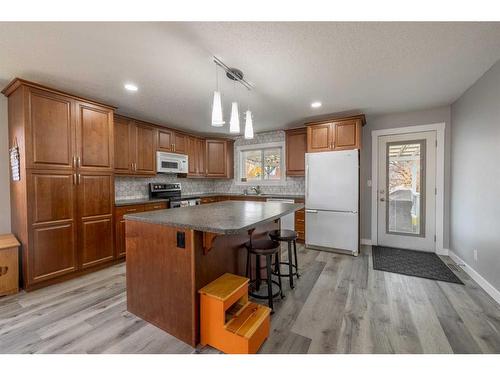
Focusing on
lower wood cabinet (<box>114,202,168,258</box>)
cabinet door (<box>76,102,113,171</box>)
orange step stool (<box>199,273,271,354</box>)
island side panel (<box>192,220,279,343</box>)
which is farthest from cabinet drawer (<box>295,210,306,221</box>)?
cabinet door (<box>76,102,113,171</box>)

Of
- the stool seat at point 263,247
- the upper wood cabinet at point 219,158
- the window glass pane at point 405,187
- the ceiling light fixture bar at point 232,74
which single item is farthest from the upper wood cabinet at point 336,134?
the stool seat at point 263,247

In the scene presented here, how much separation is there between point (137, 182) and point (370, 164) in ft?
14.3

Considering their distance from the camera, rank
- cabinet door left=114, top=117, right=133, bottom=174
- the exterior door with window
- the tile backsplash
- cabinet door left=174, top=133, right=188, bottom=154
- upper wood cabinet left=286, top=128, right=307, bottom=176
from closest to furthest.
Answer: cabinet door left=114, top=117, right=133, bottom=174, the exterior door with window, the tile backsplash, upper wood cabinet left=286, top=128, right=307, bottom=176, cabinet door left=174, top=133, right=188, bottom=154

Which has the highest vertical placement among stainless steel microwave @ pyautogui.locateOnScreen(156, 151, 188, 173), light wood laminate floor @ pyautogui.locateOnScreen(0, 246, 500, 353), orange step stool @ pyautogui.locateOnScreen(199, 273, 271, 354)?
stainless steel microwave @ pyautogui.locateOnScreen(156, 151, 188, 173)

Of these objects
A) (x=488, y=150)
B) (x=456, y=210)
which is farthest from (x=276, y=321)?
(x=456, y=210)

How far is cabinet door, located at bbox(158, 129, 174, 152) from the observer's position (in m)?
4.16

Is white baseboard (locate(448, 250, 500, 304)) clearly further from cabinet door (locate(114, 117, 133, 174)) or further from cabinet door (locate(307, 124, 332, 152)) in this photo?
cabinet door (locate(114, 117, 133, 174))

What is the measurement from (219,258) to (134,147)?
2.82 meters

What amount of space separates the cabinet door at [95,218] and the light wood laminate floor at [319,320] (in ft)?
1.17

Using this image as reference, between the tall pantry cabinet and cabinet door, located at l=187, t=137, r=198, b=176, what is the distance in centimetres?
188

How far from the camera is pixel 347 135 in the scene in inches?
141

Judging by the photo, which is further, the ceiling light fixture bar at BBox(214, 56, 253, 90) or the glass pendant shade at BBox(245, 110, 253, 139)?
the glass pendant shade at BBox(245, 110, 253, 139)

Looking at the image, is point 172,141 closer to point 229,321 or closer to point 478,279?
point 229,321
